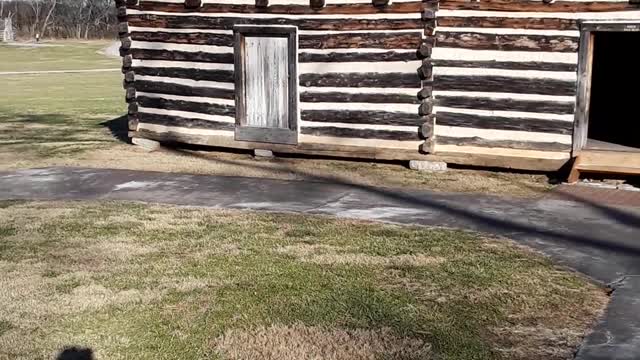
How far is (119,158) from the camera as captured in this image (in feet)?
40.9

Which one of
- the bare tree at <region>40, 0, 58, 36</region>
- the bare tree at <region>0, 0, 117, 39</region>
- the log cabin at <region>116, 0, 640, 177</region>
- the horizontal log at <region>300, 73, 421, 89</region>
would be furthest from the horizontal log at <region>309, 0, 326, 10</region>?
the bare tree at <region>40, 0, 58, 36</region>

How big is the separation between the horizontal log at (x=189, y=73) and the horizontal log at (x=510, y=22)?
3766 millimetres

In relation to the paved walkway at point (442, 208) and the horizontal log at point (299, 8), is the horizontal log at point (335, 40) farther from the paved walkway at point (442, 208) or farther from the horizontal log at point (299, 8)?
the paved walkway at point (442, 208)

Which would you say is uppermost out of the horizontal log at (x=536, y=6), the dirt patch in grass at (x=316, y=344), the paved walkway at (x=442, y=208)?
the horizontal log at (x=536, y=6)

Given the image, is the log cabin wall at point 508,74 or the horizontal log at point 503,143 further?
the horizontal log at point 503,143

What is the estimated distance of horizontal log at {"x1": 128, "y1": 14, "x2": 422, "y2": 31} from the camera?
1131 centimetres

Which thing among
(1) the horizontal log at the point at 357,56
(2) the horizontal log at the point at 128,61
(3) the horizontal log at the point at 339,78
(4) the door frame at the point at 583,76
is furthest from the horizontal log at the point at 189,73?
(4) the door frame at the point at 583,76

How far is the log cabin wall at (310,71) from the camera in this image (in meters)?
11.3

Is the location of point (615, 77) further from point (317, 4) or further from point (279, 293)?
point (279, 293)

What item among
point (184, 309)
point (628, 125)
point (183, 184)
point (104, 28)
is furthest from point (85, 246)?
point (104, 28)

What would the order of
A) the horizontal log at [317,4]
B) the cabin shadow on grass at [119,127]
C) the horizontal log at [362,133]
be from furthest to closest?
the cabin shadow on grass at [119,127] → the horizontal log at [317,4] → the horizontal log at [362,133]

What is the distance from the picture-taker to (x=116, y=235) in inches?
302

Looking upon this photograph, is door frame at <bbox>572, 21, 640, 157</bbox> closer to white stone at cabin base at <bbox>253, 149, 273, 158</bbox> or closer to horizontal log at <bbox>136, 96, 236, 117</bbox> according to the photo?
white stone at cabin base at <bbox>253, 149, 273, 158</bbox>

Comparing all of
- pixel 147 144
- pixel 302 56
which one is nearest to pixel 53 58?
pixel 147 144
